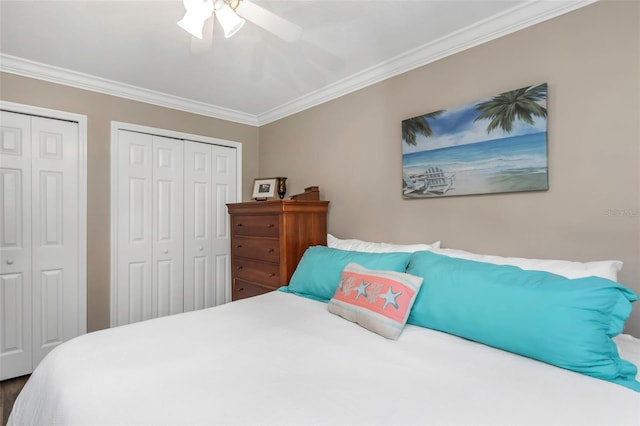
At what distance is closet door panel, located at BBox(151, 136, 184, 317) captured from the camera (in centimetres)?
317

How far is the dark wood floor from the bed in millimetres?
1256

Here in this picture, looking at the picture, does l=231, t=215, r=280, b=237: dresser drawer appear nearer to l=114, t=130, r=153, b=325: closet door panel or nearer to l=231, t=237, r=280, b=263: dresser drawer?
l=231, t=237, r=280, b=263: dresser drawer

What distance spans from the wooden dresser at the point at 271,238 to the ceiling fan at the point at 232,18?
123 cm

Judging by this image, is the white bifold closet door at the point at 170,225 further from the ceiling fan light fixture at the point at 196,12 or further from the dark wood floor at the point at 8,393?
the ceiling fan light fixture at the point at 196,12

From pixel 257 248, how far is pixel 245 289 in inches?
18.3

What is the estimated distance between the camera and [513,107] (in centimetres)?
188

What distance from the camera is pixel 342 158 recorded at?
2.94 metres

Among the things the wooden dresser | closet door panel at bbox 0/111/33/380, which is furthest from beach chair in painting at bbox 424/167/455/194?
closet door panel at bbox 0/111/33/380

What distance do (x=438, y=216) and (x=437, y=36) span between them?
3.89ft

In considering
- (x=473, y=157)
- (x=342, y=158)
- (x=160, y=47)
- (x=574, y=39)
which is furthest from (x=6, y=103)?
(x=574, y=39)

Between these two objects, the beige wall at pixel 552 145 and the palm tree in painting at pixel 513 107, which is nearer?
the beige wall at pixel 552 145

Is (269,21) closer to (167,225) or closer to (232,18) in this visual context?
(232,18)

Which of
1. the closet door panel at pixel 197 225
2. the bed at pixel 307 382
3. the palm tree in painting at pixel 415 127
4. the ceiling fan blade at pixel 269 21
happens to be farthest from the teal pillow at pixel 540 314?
the closet door panel at pixel 197 225

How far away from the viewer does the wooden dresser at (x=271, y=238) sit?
2.69 meters
